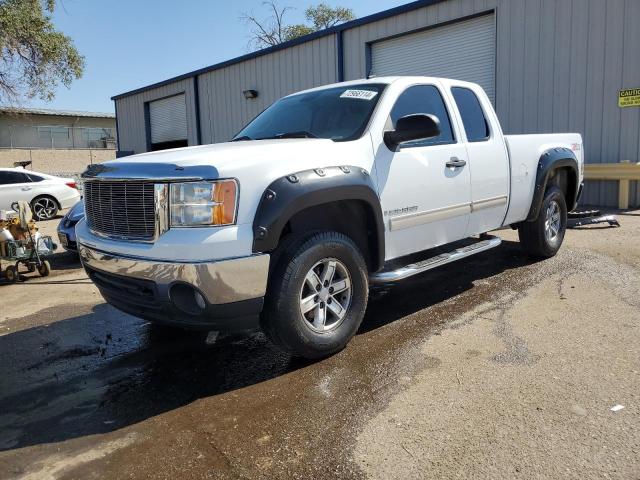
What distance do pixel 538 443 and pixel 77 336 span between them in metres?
3.77

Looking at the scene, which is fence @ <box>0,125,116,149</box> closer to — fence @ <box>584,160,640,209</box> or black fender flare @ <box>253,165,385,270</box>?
fence @ <box>584,160,640,209</box>

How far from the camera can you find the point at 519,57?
11.8 metres

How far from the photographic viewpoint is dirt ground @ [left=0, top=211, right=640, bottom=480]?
102 inches

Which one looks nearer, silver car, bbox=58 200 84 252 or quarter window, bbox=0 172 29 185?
silver car, bbox=58 200 84 252

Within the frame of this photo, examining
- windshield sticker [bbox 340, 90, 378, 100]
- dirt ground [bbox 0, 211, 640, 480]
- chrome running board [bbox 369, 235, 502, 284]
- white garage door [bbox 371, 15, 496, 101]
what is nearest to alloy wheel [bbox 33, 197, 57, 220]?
white garage door [bbox 371, 15, 496, 101]

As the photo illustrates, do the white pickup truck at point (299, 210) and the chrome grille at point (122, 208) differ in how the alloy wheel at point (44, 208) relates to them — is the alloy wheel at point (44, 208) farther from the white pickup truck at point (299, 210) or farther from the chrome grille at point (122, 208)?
the chrome grille at point (122, 208)

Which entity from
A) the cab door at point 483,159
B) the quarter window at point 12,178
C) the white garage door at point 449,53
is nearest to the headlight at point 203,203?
the cab door at point 483,159

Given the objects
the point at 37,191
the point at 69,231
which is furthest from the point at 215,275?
the point at 37,191

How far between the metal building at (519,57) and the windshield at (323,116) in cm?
818

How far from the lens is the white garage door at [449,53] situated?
41.0 feet

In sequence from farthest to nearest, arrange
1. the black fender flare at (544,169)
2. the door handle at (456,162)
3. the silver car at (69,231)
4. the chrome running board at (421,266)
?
the silver car at (69,231), the black fender flare at (544,169), the door handle at (456,162), the chrome running board at (421,266)

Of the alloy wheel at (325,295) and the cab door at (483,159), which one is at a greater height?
the cab door at (483,159)

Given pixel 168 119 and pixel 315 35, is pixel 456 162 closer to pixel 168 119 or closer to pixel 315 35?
pixel 315 35

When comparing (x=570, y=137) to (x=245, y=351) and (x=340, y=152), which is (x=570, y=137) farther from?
(x=245, y=351)
